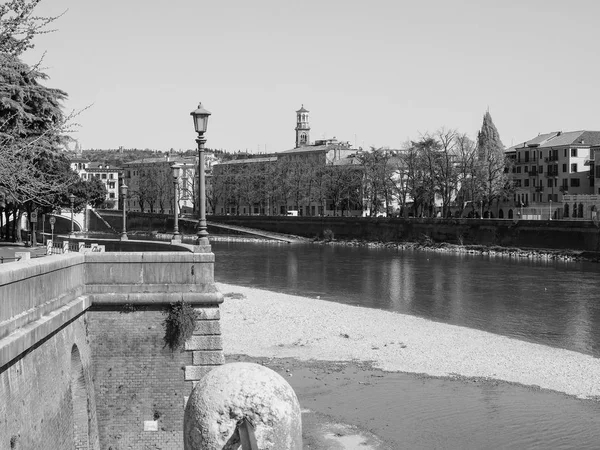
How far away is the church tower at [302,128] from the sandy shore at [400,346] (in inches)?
5911

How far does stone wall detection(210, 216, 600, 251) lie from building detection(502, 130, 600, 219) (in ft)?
40.2

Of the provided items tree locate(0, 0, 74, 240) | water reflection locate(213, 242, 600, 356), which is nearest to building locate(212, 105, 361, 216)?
water reflection locate(213, 242, 600, 356)

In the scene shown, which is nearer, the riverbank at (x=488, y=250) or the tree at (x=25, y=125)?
the tree at (x=25, y=125)

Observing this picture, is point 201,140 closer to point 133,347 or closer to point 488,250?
point 133,347

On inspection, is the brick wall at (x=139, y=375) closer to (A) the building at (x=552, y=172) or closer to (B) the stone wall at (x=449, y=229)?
(B) the stone wall at (x=449, y=229)

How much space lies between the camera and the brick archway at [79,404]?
1416 centimetres

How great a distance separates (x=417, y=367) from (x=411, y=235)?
A: 68.2 meters

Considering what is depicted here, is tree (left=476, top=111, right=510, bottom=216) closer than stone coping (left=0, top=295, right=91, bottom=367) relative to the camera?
No

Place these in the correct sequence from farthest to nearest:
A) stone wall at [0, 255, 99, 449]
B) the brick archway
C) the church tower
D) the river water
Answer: the church tower, the river water, the brick archway, stone wall at [0, 255, 99, 449]

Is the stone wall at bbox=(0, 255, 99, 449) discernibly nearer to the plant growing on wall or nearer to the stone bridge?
the stone bridge

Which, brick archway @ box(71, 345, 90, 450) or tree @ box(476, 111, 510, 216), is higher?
tree @ box(476, 111, 510, 216)

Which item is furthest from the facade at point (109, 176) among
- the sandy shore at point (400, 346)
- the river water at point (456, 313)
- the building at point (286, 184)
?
the sandy shore at point (400, 346)

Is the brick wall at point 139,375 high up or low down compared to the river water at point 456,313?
up

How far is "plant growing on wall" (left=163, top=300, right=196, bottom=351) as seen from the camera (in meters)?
15.4
